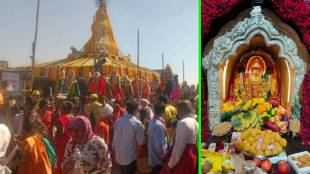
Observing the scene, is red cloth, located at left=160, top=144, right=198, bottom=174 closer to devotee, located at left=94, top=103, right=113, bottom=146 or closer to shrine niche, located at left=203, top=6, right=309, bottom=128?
shrine niche, located at left=203, top=6, right=309, bottom=128

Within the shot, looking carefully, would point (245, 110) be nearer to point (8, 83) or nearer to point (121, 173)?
point (121, 173)

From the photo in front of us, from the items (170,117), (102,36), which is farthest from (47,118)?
(170,117)

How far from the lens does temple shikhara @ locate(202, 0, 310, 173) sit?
243 cm

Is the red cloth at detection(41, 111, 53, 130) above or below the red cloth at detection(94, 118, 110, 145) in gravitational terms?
above

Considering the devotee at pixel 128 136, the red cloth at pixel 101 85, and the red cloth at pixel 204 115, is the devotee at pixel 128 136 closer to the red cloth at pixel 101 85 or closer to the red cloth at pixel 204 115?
the red cloth at pixel 101 85

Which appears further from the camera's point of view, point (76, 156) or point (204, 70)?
point (76, 156)

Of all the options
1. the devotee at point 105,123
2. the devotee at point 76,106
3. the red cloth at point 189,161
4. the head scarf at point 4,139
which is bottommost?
the red cloth at point 189,161

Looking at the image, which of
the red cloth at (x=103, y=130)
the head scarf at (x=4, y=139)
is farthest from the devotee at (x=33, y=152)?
the red cloth at (x=103, y=130)

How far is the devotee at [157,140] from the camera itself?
2.92 metres

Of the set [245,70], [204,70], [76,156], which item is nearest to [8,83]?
[76,156]

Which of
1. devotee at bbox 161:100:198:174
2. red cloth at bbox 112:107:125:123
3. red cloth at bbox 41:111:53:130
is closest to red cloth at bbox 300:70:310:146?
devotee at bbox 161:100:198:174

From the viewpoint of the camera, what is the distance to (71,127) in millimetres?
2922

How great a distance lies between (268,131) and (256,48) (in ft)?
1.58

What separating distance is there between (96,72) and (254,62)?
1.11 m
